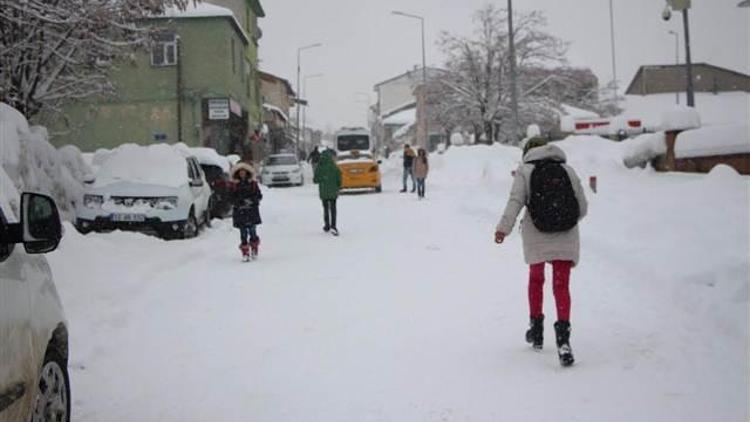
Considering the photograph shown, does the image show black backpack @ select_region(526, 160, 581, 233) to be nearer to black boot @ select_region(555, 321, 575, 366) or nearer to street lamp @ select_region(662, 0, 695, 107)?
black boot @ select_region(555, 321, 575, 366)

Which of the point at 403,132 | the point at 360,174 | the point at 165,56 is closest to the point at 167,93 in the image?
the point at 165,56

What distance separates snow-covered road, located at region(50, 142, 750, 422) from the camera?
4898mm

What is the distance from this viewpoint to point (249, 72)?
3353cm

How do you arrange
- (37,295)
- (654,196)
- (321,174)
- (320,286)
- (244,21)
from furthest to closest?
1. (244,21)
2. (321,174)
3. (654,196)
4. (320,286)
5. (37,295)

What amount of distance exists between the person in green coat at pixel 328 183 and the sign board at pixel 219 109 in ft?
36.0

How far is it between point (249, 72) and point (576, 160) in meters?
16.0

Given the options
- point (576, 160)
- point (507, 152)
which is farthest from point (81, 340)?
point (507, 152)

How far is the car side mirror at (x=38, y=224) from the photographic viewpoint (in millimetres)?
3164

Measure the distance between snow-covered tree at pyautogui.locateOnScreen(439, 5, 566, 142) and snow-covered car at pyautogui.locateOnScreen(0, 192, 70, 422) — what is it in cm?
4783

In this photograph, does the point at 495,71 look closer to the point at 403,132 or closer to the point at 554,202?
the point at 403,132

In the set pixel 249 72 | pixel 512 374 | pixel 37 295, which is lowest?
pixel 512 374

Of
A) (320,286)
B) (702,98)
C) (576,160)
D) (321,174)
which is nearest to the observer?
(320,286)

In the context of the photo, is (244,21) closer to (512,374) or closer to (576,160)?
(576,160)

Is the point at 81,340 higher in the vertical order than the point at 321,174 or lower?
lower
